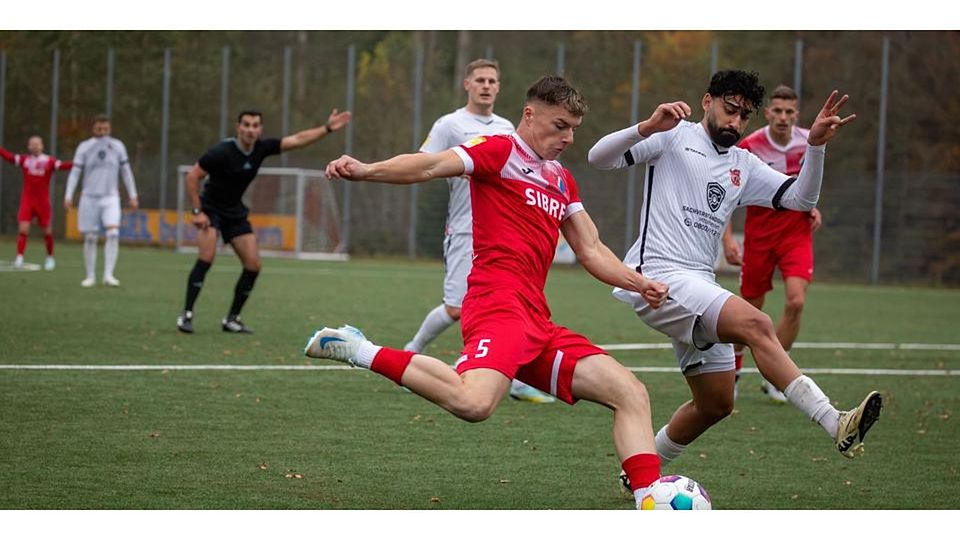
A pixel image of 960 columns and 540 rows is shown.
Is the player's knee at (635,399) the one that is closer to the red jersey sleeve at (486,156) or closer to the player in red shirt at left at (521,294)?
the player in red shirt at left at (521,294)

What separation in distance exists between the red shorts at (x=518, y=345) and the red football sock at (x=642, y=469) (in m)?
0.41

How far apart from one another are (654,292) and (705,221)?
109cm

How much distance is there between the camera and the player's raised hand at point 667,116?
6484mm

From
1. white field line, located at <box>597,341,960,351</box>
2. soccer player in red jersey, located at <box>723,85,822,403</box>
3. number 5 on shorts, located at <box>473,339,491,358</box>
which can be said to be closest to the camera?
number 5 on shorts, located at <box>473,339,491,358</box>

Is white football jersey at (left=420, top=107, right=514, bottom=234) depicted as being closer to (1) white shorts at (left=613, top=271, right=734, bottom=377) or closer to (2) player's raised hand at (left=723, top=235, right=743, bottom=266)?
(2) player's raised hand at (left=723, top=235, right=743, bottom=266)

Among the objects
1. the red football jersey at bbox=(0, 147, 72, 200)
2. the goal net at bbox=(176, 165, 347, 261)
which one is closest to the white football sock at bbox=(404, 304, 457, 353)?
the red football jersey at bbox=(0, 147, 72, 200)

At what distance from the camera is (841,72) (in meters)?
35.5

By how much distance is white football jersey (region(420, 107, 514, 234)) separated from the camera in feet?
34.1

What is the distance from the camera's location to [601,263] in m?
6.32

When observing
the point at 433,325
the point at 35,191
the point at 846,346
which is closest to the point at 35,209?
the point at 35,191

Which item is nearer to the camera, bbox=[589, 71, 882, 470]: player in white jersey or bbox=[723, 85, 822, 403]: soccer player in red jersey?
bbox=[589, 71, 882, 470]: player in white jersey

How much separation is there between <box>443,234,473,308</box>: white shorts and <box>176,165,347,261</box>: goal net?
22230mm

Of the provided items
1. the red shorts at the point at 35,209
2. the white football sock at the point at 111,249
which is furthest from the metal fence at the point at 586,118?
the white football sock at the point at 111,249

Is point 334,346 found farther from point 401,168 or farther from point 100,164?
point 100,164
